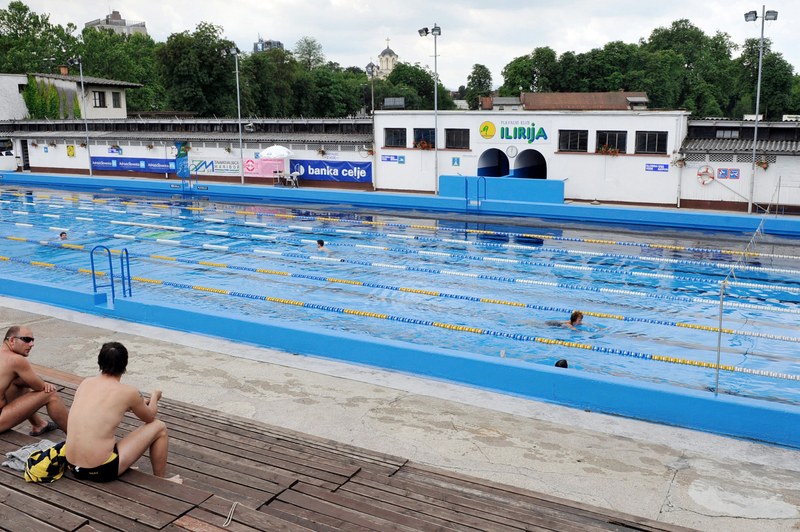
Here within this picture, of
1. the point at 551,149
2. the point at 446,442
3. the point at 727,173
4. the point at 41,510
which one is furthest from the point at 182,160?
the point at 41,510

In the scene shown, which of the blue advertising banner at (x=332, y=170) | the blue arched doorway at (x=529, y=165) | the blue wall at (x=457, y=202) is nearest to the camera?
the blue wall at (x=457, y=202)

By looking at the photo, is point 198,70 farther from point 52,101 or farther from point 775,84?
point 775,84

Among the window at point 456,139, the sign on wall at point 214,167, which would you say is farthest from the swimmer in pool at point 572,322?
the sign on wall at point 214,167

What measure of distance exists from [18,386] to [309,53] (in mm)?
108472

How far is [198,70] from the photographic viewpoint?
53.9 m

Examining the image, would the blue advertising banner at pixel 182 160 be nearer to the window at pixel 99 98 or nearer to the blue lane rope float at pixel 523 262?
the blue lane rope float at pixel 523 262

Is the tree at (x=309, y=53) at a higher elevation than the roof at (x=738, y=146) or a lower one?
higher

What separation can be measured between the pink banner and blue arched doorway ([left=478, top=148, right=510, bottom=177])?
9545mm

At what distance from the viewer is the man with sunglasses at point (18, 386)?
5.38 meters

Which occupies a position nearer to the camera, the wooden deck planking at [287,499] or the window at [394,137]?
the wooden deck planking at [287,499]

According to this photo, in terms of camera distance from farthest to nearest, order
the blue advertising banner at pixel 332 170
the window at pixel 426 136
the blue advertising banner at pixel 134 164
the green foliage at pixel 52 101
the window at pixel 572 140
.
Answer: the green foliage at pixel 52 101 → the blue advertising banner at pixel 134 164 → the blue advertising banner at pixel 332 170 → the window at pixel 426 136 → the window at pixel 572 140

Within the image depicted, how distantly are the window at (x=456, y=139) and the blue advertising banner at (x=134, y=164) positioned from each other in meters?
14.8

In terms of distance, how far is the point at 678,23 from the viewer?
89.8 metres

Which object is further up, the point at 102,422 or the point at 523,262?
the point at 102,422
